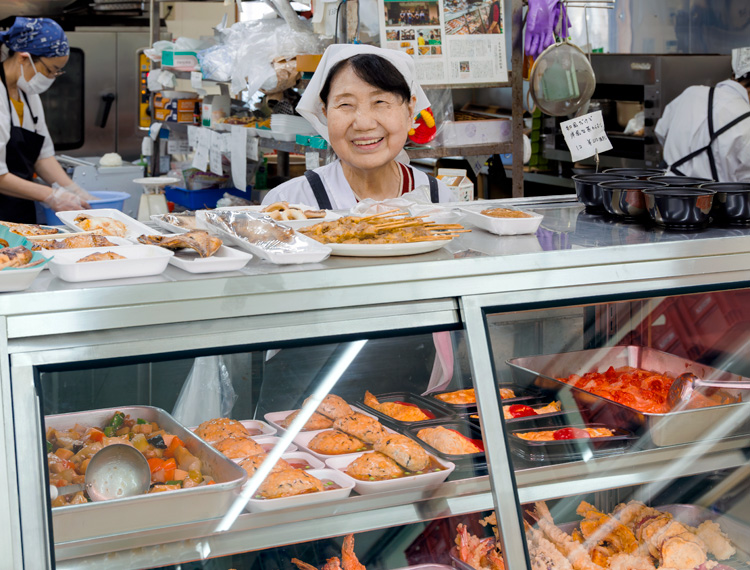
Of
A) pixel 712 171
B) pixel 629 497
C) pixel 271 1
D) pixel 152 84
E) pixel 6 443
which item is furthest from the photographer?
pixel 152 84

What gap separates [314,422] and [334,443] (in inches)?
2.6

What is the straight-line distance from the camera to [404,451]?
5.42 feet

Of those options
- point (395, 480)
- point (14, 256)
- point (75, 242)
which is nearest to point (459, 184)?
point (395, 480)

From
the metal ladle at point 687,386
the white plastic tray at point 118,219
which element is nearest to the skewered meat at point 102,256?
the white plastic tray at point 118,219

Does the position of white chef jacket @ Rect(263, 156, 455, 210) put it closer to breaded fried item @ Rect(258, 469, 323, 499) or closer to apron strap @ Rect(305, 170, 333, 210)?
apron strap @ Rect(305, 170, 333, 210)

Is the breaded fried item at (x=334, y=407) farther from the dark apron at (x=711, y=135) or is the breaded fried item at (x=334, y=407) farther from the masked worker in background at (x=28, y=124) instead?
the dark apron at (x=711, y=135)

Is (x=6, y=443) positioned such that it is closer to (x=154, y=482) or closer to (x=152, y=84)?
(x=154, y=482)

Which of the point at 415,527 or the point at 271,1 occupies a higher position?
the point at 271,1

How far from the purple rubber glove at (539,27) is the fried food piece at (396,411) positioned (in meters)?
2.48

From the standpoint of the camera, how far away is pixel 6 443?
1.17 m

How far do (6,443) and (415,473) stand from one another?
0.76 m

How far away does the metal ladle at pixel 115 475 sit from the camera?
1.37 meters

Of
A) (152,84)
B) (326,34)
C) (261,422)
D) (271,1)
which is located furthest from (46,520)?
(152,84)

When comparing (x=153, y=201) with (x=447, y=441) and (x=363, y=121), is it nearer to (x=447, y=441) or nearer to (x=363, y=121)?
(x=363, y=121)
